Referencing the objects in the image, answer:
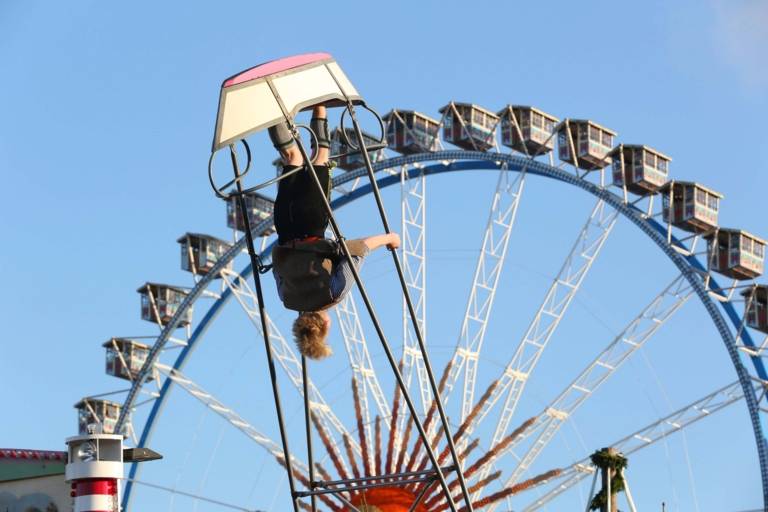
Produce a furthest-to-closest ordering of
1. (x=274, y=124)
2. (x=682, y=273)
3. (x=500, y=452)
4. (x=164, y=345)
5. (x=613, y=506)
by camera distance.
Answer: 1. (x=164, y=345)
2. (x=682, y=273)
3. (x=500, y=452)
4. (x=613, y=506)
5. (x=274, y=124)

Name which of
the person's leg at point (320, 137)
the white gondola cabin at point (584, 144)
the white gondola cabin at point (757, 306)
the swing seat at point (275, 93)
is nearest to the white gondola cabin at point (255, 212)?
the white gondola cabin at point (584, 144)

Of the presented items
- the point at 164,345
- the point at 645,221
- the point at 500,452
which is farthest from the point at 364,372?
the point at 164,345

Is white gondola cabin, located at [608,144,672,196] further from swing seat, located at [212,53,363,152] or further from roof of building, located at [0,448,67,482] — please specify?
swing seat, located at [212,53,363,152]

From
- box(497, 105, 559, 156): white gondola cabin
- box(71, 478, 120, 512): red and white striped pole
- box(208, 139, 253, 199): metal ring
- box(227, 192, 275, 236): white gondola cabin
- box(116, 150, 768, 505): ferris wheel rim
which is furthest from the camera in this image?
box(227, 192, 275, 236): white gondola cabin

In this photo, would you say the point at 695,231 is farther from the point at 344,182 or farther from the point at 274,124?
the point at 274,124

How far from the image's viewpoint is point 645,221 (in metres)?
31.1

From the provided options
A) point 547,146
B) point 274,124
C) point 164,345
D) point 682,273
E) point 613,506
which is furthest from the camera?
point 164,345

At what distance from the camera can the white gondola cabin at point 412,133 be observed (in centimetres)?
3444

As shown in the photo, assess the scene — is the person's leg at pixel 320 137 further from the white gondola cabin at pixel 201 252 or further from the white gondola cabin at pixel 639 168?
the white gondola cabin at pixel 201 252

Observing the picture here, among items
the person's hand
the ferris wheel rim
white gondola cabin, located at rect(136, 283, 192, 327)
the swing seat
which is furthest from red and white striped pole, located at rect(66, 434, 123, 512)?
white gondola cabin, located at rect(136, 283, 192, 327)

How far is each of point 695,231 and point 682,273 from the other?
5.69 feet

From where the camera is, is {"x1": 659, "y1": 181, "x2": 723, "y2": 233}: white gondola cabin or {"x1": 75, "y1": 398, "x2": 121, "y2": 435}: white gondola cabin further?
{"x1": 75, "y1": 398, "x2": 121, "y2": 435}: white gondola cabin

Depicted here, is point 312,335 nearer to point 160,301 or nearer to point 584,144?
point 584,144

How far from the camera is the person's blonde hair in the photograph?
9.63 metres
